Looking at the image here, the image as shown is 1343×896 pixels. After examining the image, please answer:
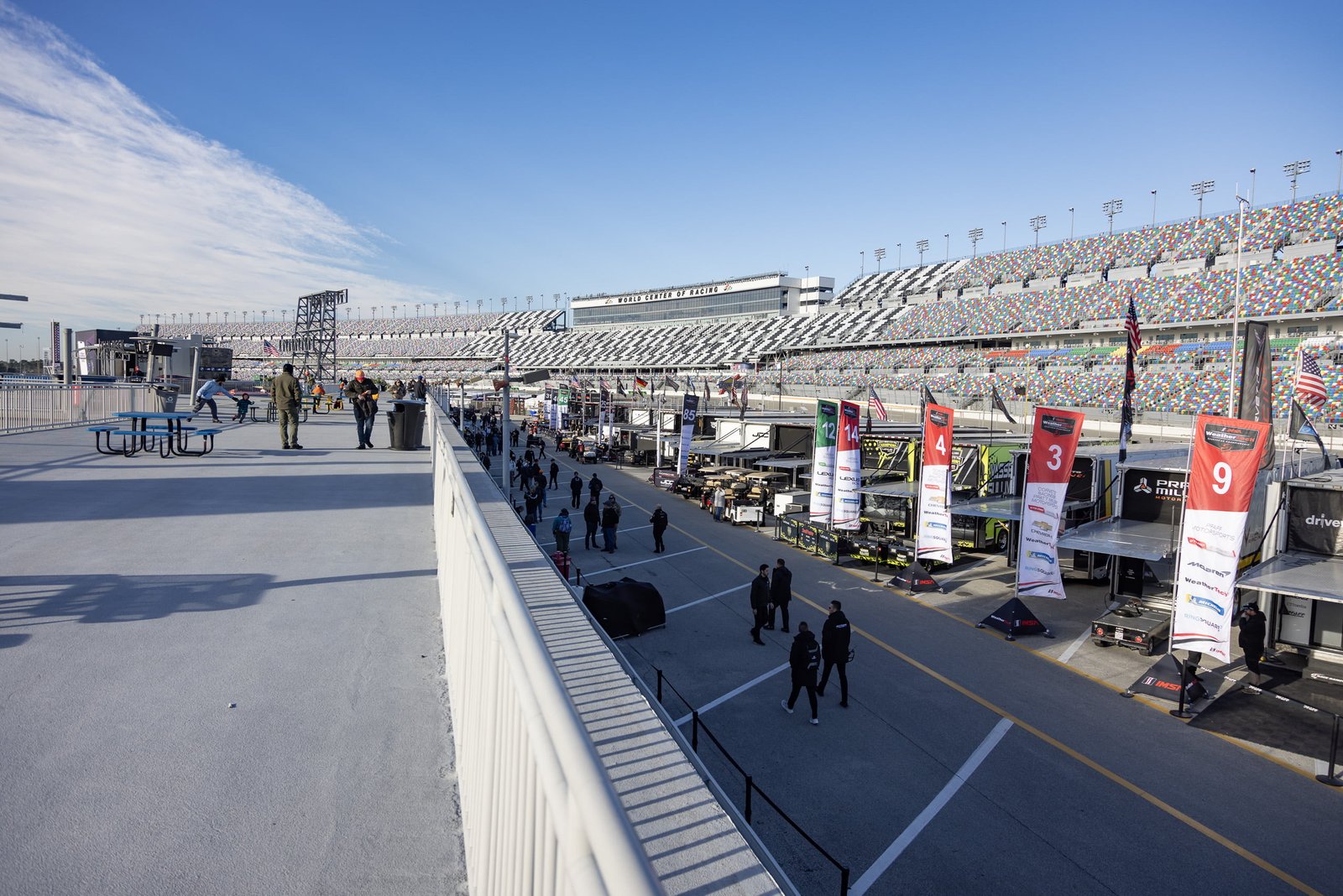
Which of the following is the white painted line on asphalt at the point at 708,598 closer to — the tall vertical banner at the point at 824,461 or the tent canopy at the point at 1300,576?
the tall vertical banner at the point at 824,461

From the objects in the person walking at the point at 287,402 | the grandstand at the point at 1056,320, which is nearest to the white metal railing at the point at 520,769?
the person walking at the point at 287,402

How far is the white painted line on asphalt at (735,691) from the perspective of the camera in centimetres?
1016

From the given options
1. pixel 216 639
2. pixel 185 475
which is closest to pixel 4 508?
pixel 185 475

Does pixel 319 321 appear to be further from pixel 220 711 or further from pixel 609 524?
pixel 220 711

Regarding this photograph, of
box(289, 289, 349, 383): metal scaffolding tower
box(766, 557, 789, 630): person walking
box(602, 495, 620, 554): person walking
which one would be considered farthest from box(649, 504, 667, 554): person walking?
box(289, 289, 349, 383): metal scaffolding tower

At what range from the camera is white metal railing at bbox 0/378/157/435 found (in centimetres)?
1789

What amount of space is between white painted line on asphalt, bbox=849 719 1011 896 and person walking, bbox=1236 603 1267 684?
536cm

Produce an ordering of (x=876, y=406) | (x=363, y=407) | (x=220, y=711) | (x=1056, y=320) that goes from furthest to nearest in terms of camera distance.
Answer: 1. (x=1056, y=320)
2. (x=876, y=406)
3. (x=363, y=407)
4. (x=220, y=711)

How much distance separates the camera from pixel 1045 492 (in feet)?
45.7

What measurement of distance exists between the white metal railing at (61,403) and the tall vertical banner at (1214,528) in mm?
21030

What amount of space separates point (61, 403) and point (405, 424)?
1164cm

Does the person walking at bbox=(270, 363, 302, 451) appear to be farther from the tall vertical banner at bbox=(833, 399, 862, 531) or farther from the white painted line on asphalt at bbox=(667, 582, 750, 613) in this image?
the tall vertical banner at bbox=(833, 399, 862, 531)

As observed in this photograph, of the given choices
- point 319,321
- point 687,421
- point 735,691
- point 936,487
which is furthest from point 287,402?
point 319,321

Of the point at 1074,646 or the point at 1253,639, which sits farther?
the point at 1074,646
